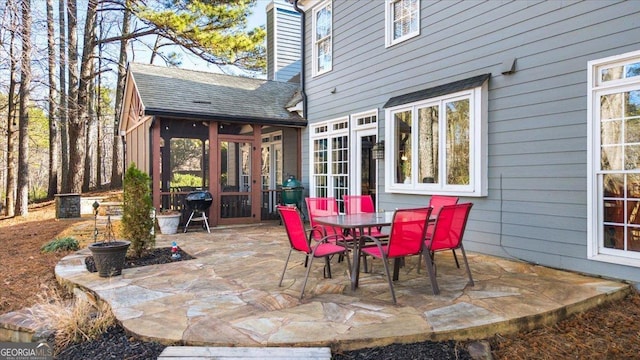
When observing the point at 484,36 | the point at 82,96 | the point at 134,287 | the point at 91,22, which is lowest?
the point at 134,287

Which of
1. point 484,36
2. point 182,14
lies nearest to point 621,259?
point 484,36

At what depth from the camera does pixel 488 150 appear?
5008 mm

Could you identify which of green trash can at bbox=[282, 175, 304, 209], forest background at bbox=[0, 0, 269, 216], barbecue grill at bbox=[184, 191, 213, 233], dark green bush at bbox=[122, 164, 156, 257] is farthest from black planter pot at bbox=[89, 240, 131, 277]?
green trash can at bbox=[282, 175, 304, 209]

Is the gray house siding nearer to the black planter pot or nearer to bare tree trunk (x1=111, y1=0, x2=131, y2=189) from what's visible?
the black planter pot

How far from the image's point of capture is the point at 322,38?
848 cm

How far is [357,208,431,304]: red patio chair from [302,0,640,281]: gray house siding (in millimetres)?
1908

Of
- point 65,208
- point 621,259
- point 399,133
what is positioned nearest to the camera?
point 621,259

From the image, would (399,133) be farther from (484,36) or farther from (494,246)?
(494,246)

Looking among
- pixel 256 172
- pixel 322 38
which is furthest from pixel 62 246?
pixel 322 38

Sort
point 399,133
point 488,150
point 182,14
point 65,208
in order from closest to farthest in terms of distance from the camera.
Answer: point 488,150 → point 399,133 → point 65,208 → point 182,14

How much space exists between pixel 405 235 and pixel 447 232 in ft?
1.94

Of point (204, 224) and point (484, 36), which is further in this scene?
point (204, 224)

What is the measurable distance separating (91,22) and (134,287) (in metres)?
11.9

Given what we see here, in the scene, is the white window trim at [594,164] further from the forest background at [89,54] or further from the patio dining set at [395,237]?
the forest background at [89,54]
